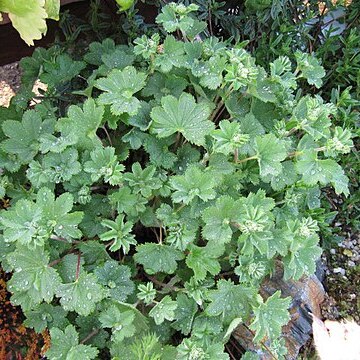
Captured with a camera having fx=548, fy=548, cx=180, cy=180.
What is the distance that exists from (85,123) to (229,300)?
60 cm

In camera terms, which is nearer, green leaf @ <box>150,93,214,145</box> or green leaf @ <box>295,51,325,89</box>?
green leaf @ <box>150,93,214,145</box>

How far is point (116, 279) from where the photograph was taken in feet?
4.68

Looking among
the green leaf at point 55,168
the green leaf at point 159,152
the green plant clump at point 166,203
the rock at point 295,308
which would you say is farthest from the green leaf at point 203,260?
the rock at point 295,308

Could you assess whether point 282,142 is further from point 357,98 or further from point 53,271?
point 357,98

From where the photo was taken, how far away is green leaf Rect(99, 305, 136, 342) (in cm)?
135

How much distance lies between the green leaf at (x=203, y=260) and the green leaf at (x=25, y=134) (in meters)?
0.51

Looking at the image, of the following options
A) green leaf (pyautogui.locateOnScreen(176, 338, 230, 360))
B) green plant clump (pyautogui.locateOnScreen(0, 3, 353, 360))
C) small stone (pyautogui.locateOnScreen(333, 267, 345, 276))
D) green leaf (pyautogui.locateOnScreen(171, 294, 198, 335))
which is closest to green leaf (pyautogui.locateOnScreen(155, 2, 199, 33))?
green plant clump (pyautogui.locateOnScreen(0, 3, 353, 360))

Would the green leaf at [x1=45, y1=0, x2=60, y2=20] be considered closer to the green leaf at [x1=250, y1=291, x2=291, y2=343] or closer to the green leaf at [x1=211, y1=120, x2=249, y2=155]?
the green leaf at [x1=211, y1=120, x2=249, y2=155]

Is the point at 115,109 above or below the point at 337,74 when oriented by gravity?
above

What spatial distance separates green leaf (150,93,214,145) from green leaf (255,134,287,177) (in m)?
0.13

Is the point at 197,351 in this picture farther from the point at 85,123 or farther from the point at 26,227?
the point at 85,123

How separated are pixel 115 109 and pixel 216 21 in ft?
2.37

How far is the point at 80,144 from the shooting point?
57.1 inches

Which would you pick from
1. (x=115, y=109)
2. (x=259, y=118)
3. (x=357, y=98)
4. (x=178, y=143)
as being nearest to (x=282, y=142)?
(x=259, y=118)
